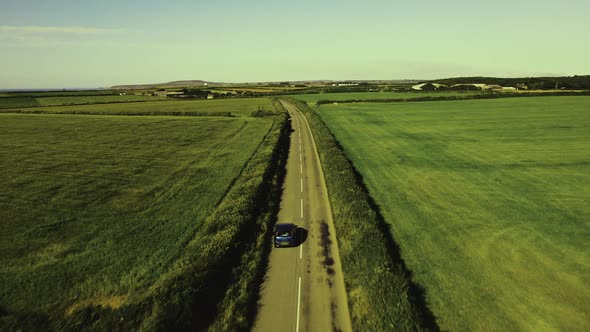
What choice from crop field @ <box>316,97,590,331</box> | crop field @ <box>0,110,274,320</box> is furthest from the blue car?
crop field @ <box>316,97,590,331</box>

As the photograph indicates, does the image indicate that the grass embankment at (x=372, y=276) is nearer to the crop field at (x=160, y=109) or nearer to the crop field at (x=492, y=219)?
the crop field at (x=492, y=219)

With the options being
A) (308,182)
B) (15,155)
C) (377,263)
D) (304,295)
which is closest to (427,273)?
(377,263)

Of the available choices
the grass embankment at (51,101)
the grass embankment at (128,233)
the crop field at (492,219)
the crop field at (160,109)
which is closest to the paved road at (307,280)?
the grass embankment at (128,233)

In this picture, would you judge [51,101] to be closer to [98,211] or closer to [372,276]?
[98,211]

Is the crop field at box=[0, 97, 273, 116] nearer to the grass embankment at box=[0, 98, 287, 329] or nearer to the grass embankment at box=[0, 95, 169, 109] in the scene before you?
the grass embankment at box=[0, 95, 169, 109]

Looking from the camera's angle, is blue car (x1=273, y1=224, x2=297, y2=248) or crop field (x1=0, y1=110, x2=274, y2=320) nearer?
crop field (x1=0, y1=110, x2=274, y2=320)
